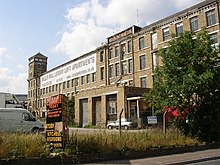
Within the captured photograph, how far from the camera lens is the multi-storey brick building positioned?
4084 cm

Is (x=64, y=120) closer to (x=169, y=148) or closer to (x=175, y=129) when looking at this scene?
(x=169, y=148)

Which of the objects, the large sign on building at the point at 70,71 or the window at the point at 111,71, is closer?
the window at the point at 111,71

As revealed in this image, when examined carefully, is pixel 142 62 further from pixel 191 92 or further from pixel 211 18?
pixel 191 92

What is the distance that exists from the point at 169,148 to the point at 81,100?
3830 centimetres

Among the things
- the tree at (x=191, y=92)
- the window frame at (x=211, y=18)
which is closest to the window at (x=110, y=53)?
the window frame at (x=211, y=18)

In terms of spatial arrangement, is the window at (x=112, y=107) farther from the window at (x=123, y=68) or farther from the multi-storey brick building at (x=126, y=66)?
the window at (x=123, y=68)

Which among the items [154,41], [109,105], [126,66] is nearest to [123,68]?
[126,66]

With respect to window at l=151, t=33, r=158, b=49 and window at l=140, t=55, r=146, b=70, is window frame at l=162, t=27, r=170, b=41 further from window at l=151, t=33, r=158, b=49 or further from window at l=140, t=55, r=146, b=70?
window at l=140, t=55, r=146, b=70

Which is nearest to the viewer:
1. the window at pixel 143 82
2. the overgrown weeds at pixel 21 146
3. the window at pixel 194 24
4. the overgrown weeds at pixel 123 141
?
the overgrown weeds at pixel 21 146

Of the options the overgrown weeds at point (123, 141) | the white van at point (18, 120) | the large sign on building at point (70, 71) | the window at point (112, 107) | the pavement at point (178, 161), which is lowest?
the pavement at point (178, 161)

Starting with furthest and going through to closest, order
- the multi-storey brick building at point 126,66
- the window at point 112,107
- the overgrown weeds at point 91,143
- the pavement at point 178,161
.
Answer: the window at point 112,107
the multi-storey brick building at point 126,66
the pavement at point 178,161
the overgrown weeds at point 91,143

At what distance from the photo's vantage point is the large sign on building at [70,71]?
62.6 meters

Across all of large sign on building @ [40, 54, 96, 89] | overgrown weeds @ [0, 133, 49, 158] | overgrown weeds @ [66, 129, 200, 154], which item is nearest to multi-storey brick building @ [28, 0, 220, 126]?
large sign on building @ [40, 54, 96, 89]

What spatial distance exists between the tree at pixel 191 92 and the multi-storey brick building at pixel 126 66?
584 inches
